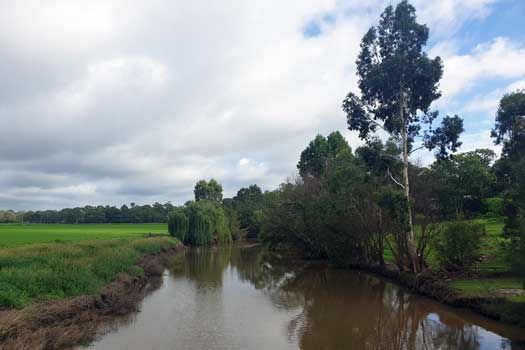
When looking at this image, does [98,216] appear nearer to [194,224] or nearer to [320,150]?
[194,224]

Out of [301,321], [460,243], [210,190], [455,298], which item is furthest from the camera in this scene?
[210,190]

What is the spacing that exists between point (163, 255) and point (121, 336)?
97.1 feet

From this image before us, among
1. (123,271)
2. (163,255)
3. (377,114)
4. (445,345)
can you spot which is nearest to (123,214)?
(163,255)

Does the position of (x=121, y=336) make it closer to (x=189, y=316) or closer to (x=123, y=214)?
(x=189, y=316)

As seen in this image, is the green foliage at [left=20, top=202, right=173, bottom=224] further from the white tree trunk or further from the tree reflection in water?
the white tree trunk

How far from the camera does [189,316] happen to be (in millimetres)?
17250

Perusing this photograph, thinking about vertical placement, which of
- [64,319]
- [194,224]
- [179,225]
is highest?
[194,224]

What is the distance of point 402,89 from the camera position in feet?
73.2

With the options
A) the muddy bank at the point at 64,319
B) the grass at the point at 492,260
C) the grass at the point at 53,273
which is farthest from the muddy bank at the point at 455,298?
the grass at the point at 53,273

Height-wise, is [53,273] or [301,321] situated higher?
[53,273]

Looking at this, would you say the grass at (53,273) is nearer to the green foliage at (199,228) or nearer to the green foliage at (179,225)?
the green foliage at (179,225)

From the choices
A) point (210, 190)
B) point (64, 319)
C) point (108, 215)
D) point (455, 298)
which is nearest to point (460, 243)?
point (455, 298)

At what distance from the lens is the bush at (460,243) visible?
19.8m

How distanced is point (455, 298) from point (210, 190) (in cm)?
8727
